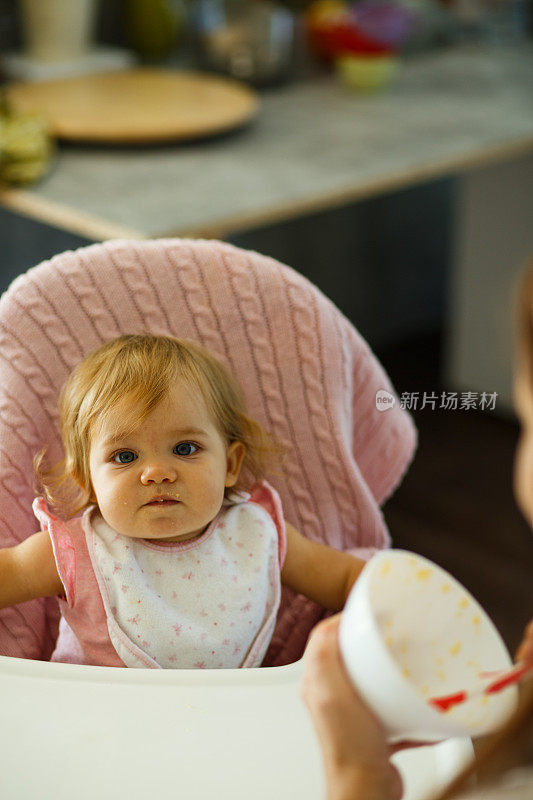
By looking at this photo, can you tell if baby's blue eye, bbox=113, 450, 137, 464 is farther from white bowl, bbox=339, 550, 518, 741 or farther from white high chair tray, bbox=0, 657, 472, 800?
white bowl, bbox=339, 550, 518, 741

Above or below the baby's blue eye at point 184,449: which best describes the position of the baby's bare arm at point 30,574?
below

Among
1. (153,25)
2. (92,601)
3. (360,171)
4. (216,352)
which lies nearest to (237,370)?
(216,352)

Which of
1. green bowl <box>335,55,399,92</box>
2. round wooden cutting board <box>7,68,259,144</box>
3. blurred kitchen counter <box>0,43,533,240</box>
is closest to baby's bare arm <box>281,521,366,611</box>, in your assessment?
blurred kitchen counter <box>0,43,533,240</box>

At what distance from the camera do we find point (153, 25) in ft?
8.20

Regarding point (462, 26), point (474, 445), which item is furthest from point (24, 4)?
point (474, 445)

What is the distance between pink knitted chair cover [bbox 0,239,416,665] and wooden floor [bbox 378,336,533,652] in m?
0.94

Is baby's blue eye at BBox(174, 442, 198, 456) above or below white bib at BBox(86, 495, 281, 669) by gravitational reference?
above

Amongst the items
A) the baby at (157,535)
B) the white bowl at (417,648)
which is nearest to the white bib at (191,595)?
the baby at (157,535)

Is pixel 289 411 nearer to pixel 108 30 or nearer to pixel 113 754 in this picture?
pixel 113 754

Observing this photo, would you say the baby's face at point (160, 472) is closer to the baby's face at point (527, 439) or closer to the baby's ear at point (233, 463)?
the baby's ear at point (233, 463)

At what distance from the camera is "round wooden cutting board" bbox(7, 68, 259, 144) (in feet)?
6.66

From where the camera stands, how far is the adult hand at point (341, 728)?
2.11ft

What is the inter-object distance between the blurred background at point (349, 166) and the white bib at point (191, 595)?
2.57 feet

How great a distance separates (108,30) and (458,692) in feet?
7.36
